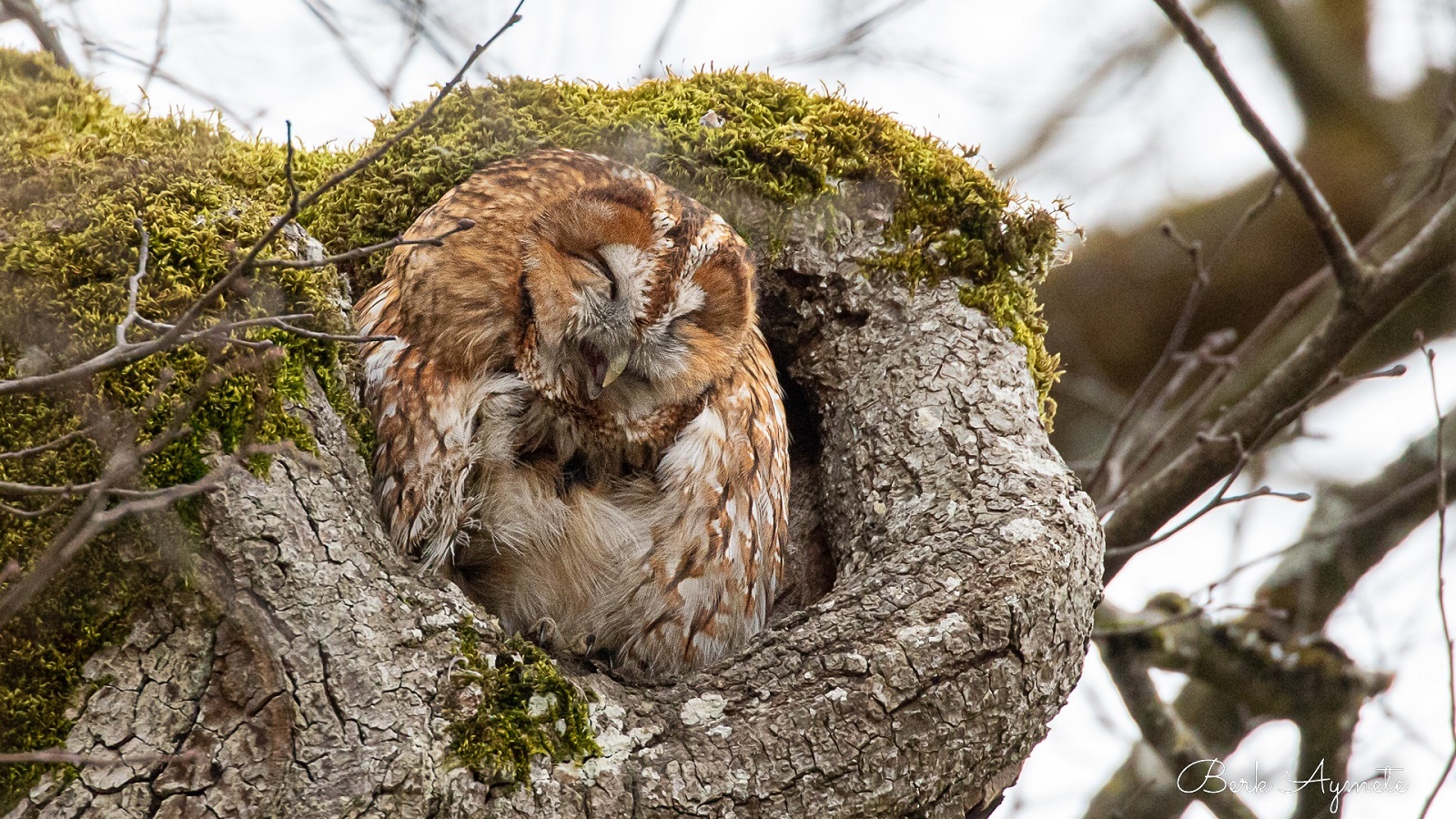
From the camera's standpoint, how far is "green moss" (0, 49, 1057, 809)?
6.19ft

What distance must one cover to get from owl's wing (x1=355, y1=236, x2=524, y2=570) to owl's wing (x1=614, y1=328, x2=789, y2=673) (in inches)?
15.3

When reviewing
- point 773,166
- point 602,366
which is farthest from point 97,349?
point 773,166

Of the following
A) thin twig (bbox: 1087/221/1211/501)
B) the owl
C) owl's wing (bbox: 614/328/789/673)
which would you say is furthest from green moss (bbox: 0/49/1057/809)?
owl's wing (bbox: 614/328/789/673)

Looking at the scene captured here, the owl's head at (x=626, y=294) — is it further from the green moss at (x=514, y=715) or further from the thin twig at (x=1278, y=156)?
the thin twig at (x=1278, y=156)

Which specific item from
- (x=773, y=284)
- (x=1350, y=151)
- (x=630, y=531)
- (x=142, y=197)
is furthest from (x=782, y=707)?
(x=1350, y=151)

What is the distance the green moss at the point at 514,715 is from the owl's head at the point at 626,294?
59 cm

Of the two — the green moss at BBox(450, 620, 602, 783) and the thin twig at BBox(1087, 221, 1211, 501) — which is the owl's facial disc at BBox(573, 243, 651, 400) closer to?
the green moss at BBox(450, 620, 602, 783)

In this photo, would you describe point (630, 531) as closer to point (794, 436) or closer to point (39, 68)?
point (794, 436)

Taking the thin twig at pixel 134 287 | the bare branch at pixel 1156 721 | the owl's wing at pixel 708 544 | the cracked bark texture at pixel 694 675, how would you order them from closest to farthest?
the thin twig at pixel 134 287
the cracked bark texture at pixel 694 675
the owl's wing at pixel 708 544
the bare branch at pixel 1156 721

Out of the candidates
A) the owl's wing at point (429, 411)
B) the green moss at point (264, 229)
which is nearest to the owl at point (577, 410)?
the owl's wing at point (429, 411)

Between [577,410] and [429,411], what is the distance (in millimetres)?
304

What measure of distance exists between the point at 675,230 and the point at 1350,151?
373 centimetres

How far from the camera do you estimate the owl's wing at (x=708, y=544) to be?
2545 mm

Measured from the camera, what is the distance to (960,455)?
2.68m
